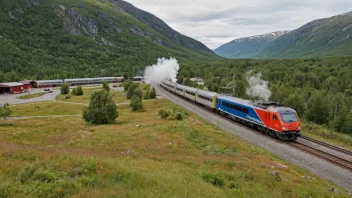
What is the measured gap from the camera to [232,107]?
43219 millimetres

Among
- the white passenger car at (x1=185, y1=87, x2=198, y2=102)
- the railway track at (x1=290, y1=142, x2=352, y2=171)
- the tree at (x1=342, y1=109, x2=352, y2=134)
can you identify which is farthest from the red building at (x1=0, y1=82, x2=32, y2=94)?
the tree at (x1=342, y1=109, x2=352, y2=134)

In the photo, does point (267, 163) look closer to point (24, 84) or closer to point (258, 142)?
point (258, 142)

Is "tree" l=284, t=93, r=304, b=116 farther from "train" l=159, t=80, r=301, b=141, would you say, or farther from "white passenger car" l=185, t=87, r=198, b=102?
"train" l=159, t=80, r=301, b=141

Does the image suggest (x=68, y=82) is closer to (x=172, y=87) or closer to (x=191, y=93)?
(x=172, y=87)

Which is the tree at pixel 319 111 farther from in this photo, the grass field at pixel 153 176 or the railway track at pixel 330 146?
the grass field at pixel 153 176

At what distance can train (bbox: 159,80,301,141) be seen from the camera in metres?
31.1

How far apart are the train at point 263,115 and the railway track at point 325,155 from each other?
6.10 feet

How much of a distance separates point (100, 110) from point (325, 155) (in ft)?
116

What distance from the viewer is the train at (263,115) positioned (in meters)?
31.1

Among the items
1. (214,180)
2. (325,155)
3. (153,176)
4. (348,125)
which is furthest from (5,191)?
(348,125)

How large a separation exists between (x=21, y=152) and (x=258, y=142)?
22880mm

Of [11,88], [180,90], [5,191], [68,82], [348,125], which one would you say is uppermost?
[5,191]

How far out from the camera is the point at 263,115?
1346 inches

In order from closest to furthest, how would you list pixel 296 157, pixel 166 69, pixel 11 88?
pixel 296 157 → pixel 166 69 → pixel 11 88
